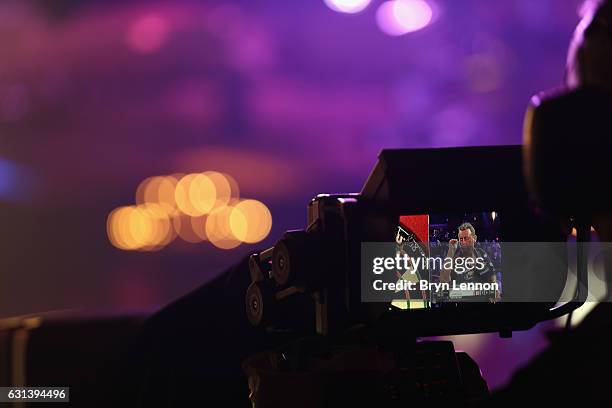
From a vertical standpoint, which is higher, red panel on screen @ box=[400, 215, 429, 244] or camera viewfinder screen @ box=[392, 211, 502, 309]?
red panel on screen @ box=[400, 215, 429, 244]

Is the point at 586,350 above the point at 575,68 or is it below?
below

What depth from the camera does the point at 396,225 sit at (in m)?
1.22

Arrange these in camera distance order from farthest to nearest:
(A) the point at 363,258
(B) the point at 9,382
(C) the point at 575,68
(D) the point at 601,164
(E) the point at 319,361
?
(B) the point at 9,382 < (E) the point at 319,361 < (A) the point at 363,258 < (C) the point at 575,68 < (D) the point at 601,164

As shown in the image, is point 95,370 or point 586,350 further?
point 95,370

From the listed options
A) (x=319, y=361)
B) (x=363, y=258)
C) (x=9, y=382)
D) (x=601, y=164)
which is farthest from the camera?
(x=9, y=382)

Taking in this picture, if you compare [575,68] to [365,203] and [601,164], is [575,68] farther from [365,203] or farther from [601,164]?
[365,203]

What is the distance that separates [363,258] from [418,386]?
0.28 metres

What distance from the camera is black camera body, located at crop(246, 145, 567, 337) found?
1226mm

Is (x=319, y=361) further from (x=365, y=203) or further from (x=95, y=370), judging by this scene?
(x=95, y=370)

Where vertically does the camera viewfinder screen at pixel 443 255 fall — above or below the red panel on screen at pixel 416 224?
below

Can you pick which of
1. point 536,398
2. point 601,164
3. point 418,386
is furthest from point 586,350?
point 418,386

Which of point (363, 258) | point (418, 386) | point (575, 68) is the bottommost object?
point (418, 386)

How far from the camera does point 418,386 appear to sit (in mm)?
1345

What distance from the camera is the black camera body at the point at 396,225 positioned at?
1.23m
